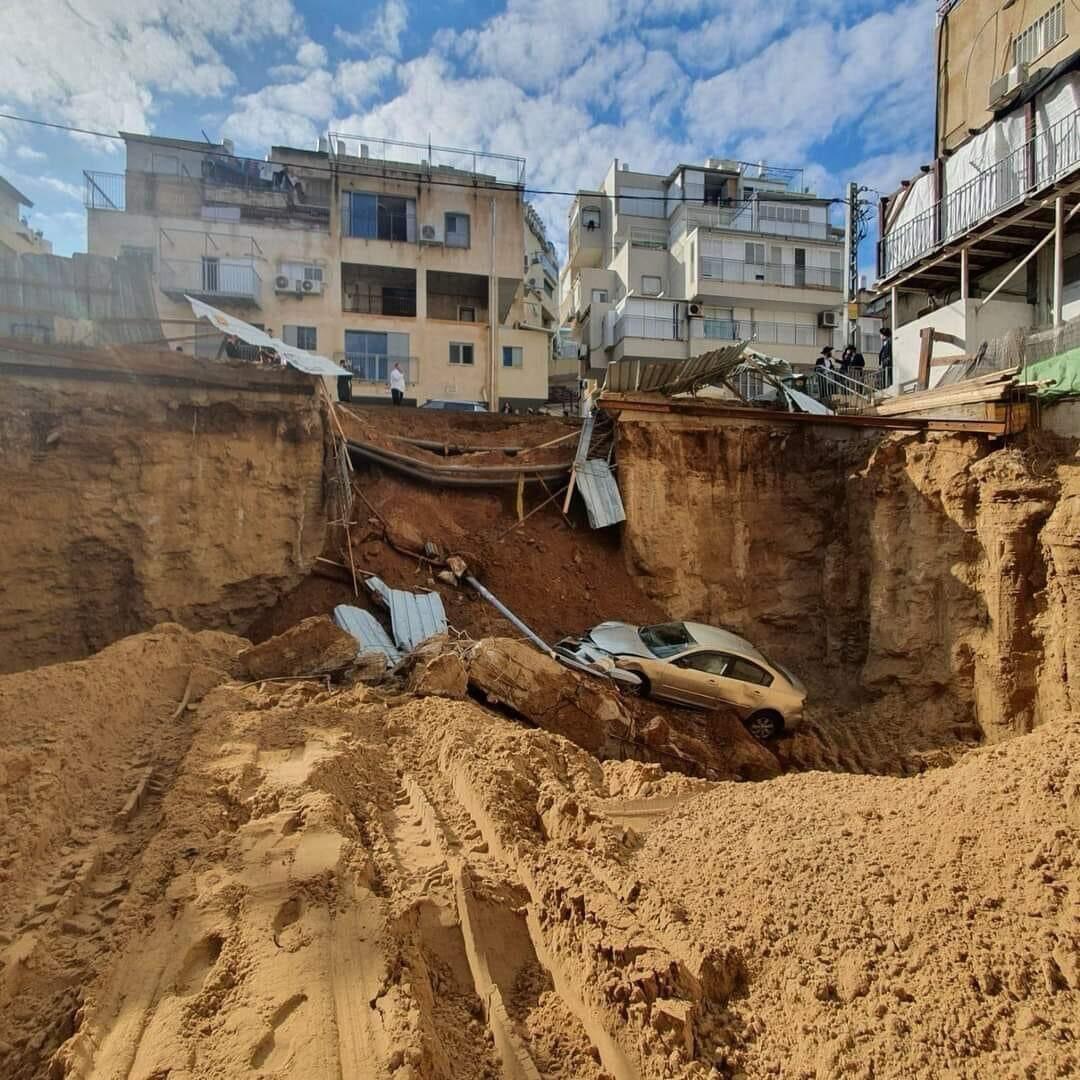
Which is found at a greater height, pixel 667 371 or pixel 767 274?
pixel 767 274

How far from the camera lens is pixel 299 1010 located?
281cm

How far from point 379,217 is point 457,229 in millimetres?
3126

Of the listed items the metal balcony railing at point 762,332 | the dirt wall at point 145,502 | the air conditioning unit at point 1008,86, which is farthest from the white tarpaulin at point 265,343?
the metal balcony railing at point 762,332

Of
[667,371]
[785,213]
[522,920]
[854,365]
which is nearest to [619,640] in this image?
[667,371]

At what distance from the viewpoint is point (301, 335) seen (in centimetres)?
2488

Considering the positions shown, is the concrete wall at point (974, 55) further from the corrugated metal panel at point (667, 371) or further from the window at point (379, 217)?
the window at point (379, 217)

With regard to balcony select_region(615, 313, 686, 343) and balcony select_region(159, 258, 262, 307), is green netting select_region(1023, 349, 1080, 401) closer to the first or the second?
balcony select_region(615, 313, 686, 343)

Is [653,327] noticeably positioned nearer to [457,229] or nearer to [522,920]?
[457,229]

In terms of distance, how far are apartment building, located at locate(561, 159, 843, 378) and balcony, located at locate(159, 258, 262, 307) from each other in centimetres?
1559

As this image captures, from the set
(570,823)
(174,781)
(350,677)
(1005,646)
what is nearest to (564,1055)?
(570,823)

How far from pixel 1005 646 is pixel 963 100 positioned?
17.5 meters

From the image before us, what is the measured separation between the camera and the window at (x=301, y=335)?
24.8 metres

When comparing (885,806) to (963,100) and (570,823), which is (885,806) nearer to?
(570,823)

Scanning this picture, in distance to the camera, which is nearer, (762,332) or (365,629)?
(365,629)
